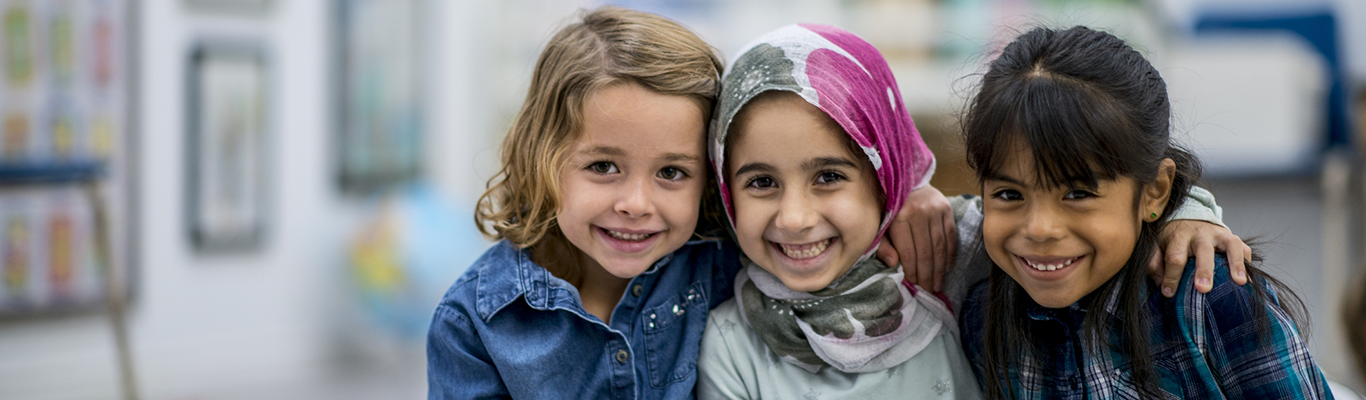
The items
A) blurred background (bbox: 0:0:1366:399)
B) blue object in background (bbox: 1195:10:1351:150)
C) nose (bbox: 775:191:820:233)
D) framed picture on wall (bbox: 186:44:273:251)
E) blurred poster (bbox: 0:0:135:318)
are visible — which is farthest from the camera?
blue object in background (bbox: 1195:10:1351:150)

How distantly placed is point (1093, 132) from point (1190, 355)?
274 millimetres

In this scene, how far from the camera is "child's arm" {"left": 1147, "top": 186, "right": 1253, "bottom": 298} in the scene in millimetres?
958

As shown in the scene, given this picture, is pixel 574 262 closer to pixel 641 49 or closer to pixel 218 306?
pixel 641 49

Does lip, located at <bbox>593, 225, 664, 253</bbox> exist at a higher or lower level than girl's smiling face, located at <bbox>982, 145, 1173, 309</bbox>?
lower

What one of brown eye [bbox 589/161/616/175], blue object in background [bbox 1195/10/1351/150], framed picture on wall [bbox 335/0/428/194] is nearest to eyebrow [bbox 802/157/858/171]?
brown eye [bbox 589/161/616/175]

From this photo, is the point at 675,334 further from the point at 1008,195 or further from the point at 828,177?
the point at 1008,195

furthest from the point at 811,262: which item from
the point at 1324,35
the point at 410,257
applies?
the point at 1324,35

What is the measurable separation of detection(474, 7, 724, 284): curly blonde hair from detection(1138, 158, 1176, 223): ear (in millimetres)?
515

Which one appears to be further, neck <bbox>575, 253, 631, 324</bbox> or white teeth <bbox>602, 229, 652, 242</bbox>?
neck <bbox>575, 253, 631, 324</bbox>

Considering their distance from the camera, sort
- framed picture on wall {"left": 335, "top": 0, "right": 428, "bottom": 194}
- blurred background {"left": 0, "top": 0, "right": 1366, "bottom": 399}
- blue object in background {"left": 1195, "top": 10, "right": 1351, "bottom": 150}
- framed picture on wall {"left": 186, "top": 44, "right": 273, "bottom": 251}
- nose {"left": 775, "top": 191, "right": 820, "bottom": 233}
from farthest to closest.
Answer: blue object in background {"left": 1195, "top": 10, "right": 1351, "bottom": 150}, framed picture on wall {"left": 335, "top": 0, "right": 428, "bottom": 194}, framed picture on wall {"left": 186, "top": 44, "right": 273, "bottom": 251}, blurred background {"left": 0, "top": 0, "right": 1366, "bottom": 399}, nose {"left": 775, "top": 191, "right": 820, "bottom": 233}

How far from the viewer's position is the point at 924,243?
1185 millimetres

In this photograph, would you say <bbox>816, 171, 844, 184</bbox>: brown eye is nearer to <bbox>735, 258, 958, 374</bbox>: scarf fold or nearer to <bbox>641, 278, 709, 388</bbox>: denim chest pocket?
<bbox>735, 258, 958, 374</bbox>: scarf fold

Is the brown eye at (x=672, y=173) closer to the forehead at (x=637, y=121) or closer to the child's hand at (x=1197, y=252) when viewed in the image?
the forehead at (x=637, y=121)

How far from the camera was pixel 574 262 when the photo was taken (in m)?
1.27
